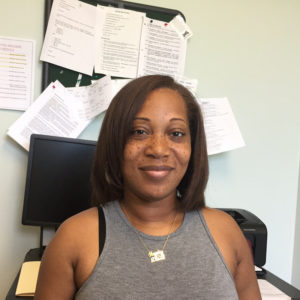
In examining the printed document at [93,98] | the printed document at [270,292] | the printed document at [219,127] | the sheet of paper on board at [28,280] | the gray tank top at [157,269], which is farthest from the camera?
the printed document at [219,127]

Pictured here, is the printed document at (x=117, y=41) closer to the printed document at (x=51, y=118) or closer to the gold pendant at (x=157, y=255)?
the printed document at (x=51, y=118)

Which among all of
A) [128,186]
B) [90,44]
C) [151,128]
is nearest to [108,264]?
[128,186]

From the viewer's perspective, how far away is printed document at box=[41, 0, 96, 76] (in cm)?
126

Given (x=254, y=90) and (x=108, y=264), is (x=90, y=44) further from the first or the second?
(x=108, y=264)

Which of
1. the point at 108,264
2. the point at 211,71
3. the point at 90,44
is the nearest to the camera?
the point at 108,264

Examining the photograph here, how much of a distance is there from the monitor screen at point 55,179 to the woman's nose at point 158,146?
1.62ft

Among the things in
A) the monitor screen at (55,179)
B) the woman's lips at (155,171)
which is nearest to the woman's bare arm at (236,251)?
the woman's lips at (155,171)

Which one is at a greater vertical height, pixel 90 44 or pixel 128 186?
pixel 90 44

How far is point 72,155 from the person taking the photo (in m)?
1.21

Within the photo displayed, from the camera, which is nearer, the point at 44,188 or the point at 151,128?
the point at 151,128

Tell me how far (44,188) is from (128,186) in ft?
1.60

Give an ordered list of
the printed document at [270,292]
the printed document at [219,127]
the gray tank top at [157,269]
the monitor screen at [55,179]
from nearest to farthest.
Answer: the gray tank top at [157,269] < the printed document at [270,292] < the monitor screen at [55,179] < the printed document at [219,127]

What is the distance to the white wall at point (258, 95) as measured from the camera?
1.43m

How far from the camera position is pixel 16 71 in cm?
126
